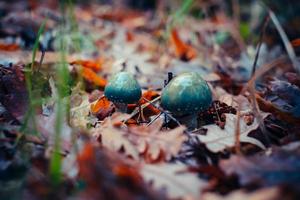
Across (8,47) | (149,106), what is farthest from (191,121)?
Answer: (8,47)

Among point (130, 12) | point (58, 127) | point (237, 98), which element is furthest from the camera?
point (130, 12)

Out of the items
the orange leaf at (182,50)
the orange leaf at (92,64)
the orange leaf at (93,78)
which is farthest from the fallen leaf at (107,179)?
the orange leaf at (182,50)

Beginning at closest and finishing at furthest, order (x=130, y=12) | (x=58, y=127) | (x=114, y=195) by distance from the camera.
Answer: (x=114, y=195), (x=58, y=127), (x=130, y=12)

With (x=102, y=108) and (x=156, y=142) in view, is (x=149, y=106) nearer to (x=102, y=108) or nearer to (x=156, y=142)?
(x=102, y=108)

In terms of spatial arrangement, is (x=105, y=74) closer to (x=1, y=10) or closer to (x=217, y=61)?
(x=217, y=61)

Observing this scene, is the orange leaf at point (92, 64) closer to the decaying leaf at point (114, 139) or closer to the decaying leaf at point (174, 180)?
the decaying leaf at point (114, 139)

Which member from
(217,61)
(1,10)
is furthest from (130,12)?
(217,61)

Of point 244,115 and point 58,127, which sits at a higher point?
point 58,127
